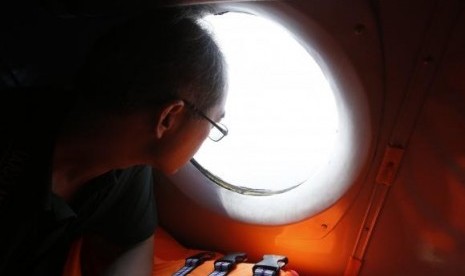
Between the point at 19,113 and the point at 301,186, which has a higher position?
the point at 19,113

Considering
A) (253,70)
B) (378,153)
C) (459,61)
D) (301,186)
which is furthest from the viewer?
(253,70)

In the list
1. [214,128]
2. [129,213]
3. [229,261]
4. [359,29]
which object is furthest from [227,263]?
[359,29]

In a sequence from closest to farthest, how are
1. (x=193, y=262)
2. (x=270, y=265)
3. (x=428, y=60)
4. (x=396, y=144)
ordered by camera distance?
1. (x=428, y=60)
2. (x=396, y=144)
3. (x=270, y=265)
4. (x=193, y=262)

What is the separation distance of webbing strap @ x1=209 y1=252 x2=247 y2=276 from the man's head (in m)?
0.45

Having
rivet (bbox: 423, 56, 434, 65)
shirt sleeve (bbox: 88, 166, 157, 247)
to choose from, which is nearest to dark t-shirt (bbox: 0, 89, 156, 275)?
shirt sleeve (bbox: 88, 166, 157, 247)

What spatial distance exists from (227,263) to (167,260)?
9.2 inches

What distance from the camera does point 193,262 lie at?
4.69 ft

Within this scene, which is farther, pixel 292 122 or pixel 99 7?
pixel 292 122

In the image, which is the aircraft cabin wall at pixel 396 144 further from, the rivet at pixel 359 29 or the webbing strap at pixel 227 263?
the webbing strap at pixel 227 263

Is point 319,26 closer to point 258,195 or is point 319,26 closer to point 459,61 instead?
point 459,61

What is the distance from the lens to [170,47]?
3.45ft

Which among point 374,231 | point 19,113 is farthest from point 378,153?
point 19,113

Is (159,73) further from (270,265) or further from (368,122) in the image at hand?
(270,265)

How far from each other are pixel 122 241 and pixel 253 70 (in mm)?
642
